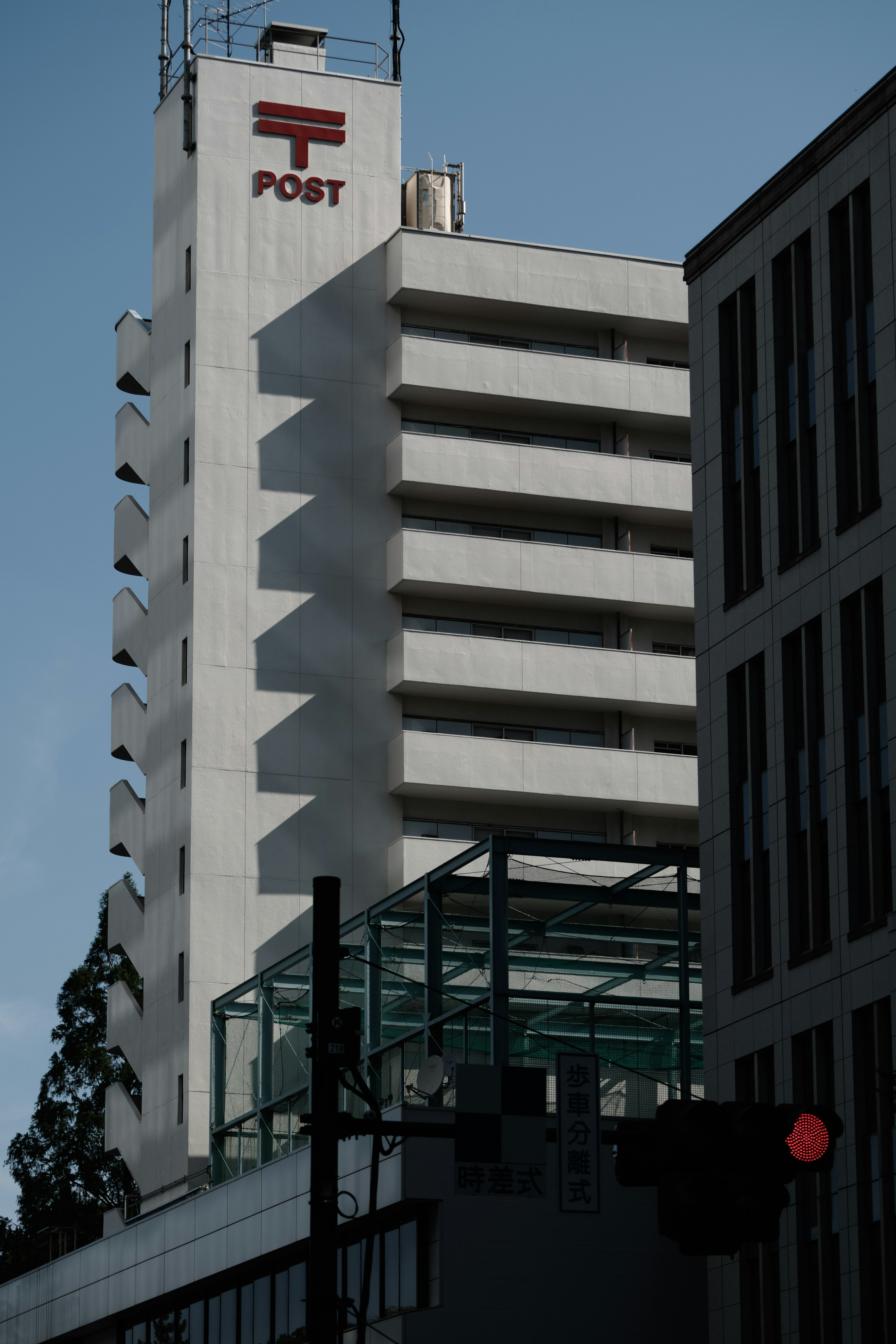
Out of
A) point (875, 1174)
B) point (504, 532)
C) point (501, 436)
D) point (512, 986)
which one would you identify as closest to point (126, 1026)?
point (504, 532)

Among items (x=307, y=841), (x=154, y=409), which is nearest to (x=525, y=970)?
(x=307, y=841)

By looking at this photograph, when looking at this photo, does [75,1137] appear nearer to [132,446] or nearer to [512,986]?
[132,446]

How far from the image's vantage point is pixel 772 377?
38.3 m

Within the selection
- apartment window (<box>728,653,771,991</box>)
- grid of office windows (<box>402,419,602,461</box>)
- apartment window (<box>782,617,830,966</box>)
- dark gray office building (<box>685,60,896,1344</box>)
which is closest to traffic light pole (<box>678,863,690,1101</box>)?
dark gray office building (<box>685,60,896,1344</box>)

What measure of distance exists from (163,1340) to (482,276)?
113 ft

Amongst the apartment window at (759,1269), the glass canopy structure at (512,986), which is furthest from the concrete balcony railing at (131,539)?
the apartment window at (759,1269)

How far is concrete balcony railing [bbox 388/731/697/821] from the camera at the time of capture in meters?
63.1

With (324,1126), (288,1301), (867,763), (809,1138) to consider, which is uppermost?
(867,763)

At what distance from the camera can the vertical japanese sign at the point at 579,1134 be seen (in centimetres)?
2505

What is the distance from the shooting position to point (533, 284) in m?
67.9

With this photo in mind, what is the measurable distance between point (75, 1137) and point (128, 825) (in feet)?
62.9

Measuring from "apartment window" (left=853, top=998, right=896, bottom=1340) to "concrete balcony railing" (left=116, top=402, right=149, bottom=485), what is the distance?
38728 millimetres

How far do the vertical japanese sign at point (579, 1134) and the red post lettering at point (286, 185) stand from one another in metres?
41.9

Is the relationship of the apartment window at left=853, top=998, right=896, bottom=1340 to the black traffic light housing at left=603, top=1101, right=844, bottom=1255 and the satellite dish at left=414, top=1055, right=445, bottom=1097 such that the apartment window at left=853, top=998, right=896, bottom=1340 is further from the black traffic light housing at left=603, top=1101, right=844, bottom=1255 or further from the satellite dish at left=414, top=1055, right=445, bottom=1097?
the black traffic light housing at left=603, top=1101, right=844, bottom=1255
